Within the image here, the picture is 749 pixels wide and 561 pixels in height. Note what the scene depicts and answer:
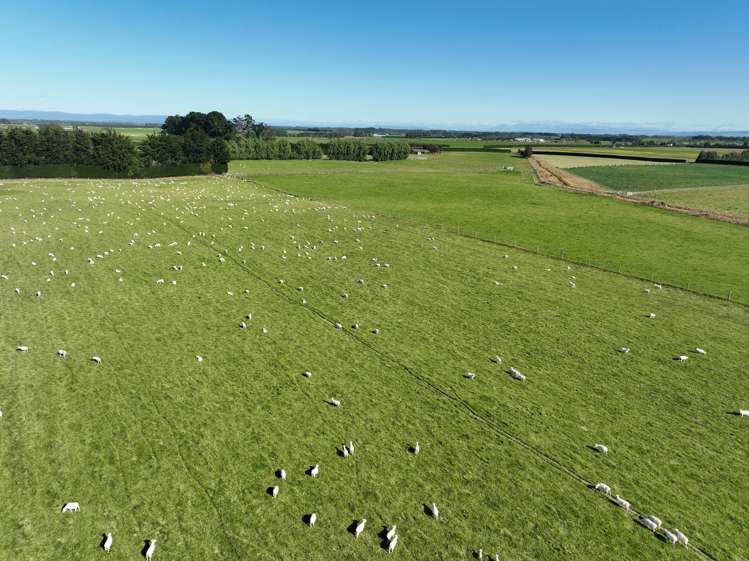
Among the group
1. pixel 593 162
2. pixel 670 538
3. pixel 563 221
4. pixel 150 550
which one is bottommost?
pixel 563 221

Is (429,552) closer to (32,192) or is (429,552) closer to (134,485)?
(134,485)

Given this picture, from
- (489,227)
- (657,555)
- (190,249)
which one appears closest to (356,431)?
(657,555)

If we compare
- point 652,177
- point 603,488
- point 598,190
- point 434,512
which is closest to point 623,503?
point 603,488

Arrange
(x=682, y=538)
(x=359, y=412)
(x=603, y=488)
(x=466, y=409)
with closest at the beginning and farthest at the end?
(x=682, y=538) → (x=603, y=488) → (x=359, y=412) → (x=466, y=409)

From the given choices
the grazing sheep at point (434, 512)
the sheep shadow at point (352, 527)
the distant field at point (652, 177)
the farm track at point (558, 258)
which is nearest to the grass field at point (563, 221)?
the farm track at point (558, 258)

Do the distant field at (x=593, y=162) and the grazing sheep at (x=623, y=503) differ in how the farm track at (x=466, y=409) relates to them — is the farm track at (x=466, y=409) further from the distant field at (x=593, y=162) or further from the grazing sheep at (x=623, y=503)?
the distant field at (x=593, y=162)

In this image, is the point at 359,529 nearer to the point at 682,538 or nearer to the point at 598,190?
the point at 682,538
